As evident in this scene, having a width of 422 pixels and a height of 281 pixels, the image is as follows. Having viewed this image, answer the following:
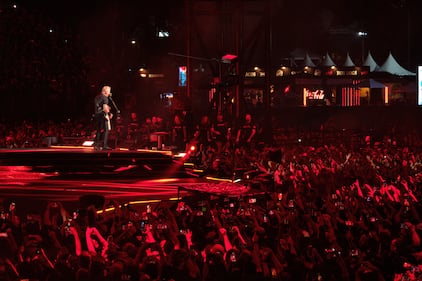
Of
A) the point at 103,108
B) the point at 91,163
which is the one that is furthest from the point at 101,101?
the point at 91,163

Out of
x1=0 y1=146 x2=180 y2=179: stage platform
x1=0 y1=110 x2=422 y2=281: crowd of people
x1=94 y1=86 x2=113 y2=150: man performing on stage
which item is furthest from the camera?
x1=94 y1=86 x2=113 y2=150: man performing on stage

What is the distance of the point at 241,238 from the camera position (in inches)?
279

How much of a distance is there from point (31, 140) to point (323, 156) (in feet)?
32.1

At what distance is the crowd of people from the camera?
20.2 ft

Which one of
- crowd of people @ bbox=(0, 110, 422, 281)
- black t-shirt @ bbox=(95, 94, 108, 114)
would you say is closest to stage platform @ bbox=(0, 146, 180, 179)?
black t-shirt @ bbox=(95, 94, 108, 114)

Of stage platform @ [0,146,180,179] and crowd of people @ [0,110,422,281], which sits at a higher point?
stage platform @ [0,146,180,179]

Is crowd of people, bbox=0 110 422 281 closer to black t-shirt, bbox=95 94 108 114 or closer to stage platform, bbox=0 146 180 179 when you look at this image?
stage platform, bbox=0 146 180 179

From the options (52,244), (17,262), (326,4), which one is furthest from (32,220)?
(326,4)

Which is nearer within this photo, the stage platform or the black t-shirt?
the stage platform

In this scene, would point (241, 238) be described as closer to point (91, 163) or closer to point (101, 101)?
point (91, 163)

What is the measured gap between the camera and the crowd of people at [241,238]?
6.15 meters

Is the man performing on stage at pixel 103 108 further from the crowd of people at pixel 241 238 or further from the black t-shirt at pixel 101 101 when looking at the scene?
the crowd of people at pixel 241 238

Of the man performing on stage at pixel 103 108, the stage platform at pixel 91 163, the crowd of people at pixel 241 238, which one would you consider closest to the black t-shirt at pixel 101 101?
the man performing on stage at pixel 103 108

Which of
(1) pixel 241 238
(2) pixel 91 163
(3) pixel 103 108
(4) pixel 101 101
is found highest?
(4) pixel 101 101
